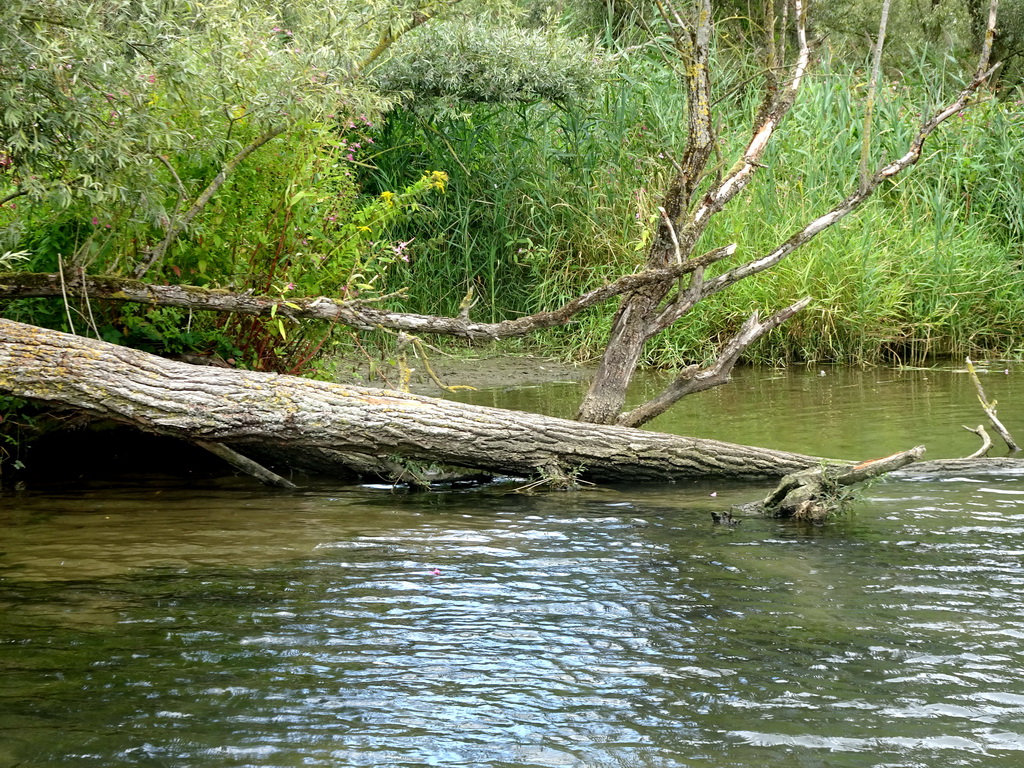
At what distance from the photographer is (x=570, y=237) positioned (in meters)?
11.3

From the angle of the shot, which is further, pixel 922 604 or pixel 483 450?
pixel 483 450

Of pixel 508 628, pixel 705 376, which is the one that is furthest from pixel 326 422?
pixel 705 376

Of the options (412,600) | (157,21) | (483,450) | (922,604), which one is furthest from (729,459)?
(157,21)

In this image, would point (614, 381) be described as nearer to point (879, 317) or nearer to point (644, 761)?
point (644, 761)

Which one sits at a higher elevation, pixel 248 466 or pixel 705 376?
pixel 705 376

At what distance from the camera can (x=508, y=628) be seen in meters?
3.77

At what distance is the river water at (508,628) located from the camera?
2.92 m

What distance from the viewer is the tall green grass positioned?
10523 mm

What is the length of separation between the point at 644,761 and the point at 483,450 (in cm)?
307

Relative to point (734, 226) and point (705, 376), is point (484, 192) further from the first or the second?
point (705, 376)

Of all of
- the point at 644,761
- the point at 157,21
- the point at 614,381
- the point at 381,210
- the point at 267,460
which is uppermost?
the point at 157,21

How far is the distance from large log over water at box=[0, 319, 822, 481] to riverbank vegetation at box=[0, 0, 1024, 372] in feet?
2.07

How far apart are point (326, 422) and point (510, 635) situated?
2.05 meters

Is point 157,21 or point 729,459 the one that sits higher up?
point 157,21
